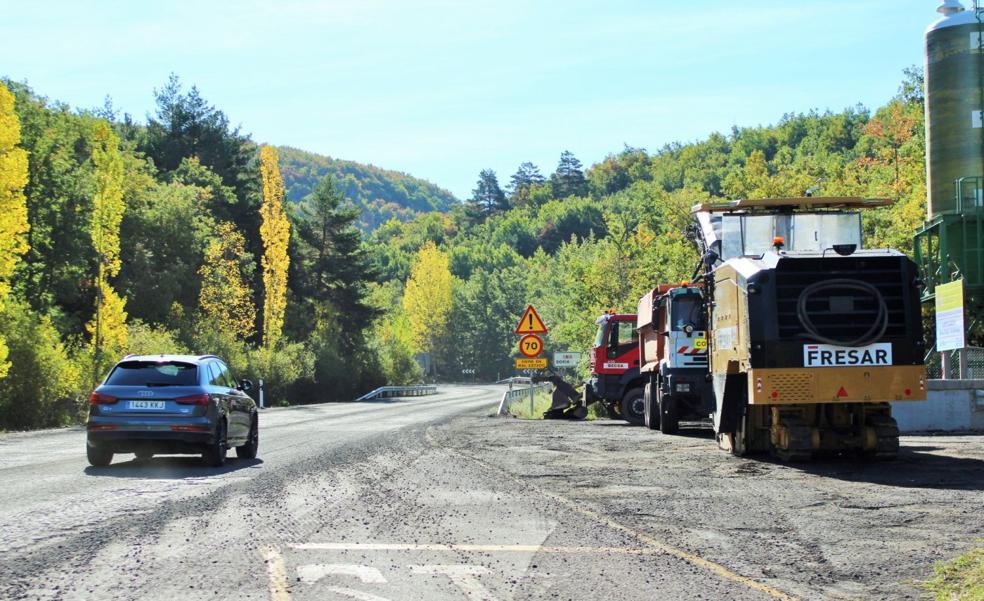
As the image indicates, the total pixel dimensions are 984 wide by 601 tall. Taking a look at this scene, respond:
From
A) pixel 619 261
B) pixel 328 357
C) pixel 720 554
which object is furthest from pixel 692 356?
pixel 328 357

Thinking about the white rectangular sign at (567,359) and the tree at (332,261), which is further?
the tree at (332,261)

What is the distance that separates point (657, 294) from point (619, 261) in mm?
39803

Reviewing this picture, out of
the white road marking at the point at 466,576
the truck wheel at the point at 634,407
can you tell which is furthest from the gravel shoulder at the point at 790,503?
the truck wheel at the point at 634,407

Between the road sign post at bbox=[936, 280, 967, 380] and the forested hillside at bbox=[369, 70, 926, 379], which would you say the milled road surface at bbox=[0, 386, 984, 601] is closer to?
the road sign post at bbox=[936, 280, 967, 380]

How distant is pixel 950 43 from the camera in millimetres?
30766

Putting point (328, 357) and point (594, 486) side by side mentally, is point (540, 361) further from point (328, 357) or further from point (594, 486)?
A: point (328, 357)

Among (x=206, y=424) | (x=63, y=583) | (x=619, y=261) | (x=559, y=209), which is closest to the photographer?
(x=63, y=583)

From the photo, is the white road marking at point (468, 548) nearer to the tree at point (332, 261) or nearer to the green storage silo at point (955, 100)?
the green storage silo at point (955, 100)

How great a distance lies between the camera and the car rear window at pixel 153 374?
16.6 metres

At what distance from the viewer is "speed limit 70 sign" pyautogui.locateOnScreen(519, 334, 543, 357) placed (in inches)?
1356

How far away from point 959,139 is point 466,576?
2744 cm

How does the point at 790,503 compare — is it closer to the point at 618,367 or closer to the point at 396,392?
the point at 618,367

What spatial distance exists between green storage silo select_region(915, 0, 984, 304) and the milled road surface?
44.5 feet

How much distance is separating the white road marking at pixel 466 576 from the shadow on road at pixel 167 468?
25.5 ft
